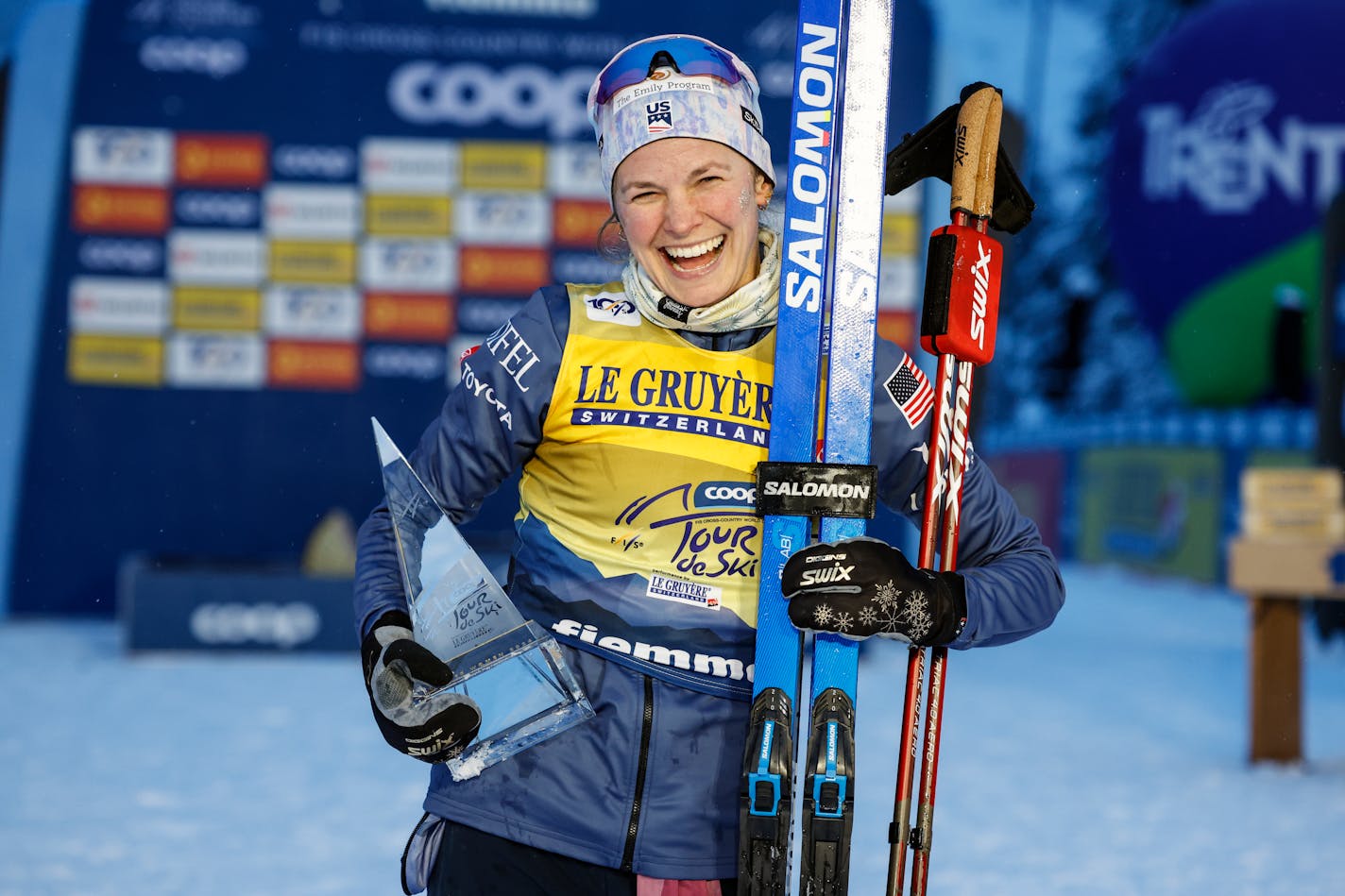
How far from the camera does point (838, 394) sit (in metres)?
1.41

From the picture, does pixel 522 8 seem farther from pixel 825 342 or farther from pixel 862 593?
pixel 862 593

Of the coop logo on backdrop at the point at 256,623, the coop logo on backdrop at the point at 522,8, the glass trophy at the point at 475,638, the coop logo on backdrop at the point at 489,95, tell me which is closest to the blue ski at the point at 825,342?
the glass trophy at the point at 475,638

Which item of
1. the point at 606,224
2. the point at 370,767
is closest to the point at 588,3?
the point at 370,767

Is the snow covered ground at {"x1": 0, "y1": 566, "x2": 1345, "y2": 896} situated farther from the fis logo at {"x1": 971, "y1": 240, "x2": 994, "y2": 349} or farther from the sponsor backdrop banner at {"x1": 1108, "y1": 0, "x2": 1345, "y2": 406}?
the sponsor backdrop banner at {"x1": 1108, "y1": 0, "x2": 1345, "y2": 406}

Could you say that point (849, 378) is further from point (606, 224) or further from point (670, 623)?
point (606, 224)

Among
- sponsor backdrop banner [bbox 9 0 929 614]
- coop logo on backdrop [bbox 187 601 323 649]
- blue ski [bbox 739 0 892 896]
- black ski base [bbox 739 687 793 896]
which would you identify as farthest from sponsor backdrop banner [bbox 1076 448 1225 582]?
black ski base [bbox 739 687 793 896]

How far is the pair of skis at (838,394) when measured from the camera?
4.41 ft

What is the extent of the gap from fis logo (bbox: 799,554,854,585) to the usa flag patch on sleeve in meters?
0.24

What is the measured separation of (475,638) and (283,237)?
5936 mm

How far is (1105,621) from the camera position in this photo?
8.63m

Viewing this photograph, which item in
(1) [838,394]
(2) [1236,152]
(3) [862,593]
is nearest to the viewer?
(3) [862,593]

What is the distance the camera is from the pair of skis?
52.9 inches

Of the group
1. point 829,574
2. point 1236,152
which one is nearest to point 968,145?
point 829,574

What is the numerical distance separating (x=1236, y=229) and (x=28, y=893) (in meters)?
8.56
